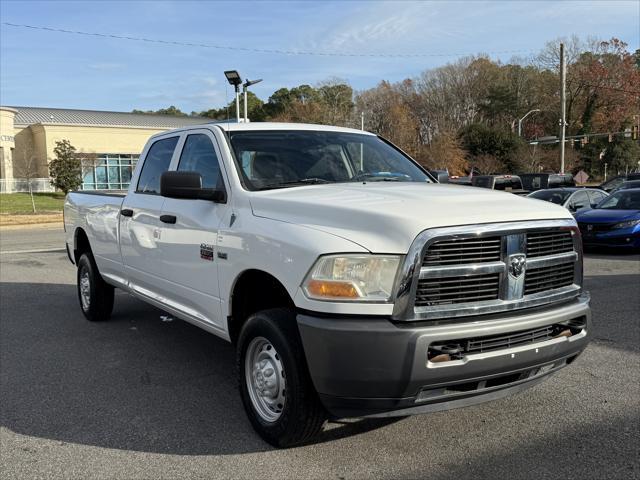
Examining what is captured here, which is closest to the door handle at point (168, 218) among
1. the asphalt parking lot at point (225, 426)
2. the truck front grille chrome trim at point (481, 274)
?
the asphalt parking lot at point (225, 426)

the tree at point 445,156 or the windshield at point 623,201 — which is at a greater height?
the tree at point 445,156

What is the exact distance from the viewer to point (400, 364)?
2.95 m

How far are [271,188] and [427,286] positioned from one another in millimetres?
1478

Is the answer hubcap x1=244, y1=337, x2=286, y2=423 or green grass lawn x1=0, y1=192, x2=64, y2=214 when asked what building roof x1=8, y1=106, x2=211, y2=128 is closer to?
green grass lawn x1=0, y1=192, x2=64, y2=214

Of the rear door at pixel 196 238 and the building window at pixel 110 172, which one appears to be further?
the building window at pixel 110 172

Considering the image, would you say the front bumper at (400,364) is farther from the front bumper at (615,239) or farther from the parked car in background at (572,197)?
the parked car in background at (572,197)

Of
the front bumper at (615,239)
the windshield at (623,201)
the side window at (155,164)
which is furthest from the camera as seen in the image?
the windshield at (623,201)

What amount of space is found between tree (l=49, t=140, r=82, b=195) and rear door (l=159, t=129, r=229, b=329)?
116 ft

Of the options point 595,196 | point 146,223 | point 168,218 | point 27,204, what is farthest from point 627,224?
point 27,204

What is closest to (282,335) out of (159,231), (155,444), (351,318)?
(351,318)

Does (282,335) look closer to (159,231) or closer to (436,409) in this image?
(436,409)

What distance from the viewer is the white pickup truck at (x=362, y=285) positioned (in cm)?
303

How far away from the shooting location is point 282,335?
332 cm

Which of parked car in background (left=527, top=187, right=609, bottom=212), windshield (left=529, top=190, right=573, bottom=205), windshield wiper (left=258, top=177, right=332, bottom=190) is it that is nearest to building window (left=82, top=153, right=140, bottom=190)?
windshield (left=529, top=190, right=573, bottom=205)
